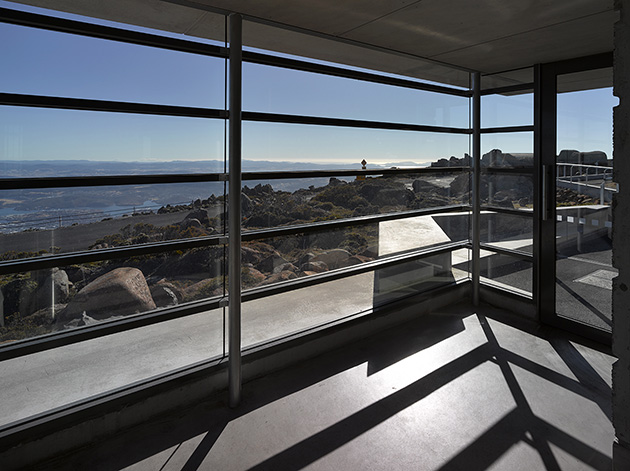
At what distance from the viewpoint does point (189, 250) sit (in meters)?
2.80

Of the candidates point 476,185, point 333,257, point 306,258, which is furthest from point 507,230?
point 306,258

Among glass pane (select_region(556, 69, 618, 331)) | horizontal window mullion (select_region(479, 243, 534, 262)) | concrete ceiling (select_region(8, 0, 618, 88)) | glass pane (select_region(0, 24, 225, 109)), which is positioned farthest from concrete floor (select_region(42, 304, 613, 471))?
concrete ceiling (select_region(8, 0, 618, 88))

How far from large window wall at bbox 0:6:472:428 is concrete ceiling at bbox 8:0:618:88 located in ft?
0.42

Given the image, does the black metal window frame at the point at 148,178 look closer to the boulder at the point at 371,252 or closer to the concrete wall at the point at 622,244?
the boulder at the point at 371,252

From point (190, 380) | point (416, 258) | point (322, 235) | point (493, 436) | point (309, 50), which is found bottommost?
point (493, 436)

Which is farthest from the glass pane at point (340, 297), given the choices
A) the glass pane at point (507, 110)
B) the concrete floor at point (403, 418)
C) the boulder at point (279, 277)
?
the glass pane at point (507, 110)

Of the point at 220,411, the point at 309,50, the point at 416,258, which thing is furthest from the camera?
the point at 416,258

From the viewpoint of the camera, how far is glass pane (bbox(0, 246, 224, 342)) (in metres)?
2.23

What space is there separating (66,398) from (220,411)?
93cm

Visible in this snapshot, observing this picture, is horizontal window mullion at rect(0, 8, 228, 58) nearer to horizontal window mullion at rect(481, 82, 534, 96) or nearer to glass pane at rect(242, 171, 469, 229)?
glass pane at rect(242, 171, 469, 229)

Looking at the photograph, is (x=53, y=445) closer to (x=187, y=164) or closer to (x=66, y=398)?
(x=66, y=398)

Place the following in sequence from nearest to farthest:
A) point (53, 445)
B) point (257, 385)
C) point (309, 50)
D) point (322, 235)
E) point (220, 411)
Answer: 1. point (53, 445)
2. point (220, 411)
3. point (257, 385)
4. point (309, 50)
5. point (322, 235)

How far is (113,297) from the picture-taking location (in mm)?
2543

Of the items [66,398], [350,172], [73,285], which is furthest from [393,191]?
[66,398]
